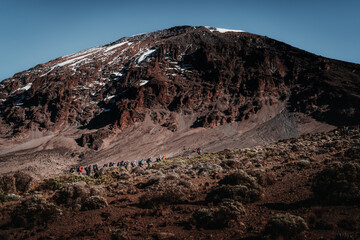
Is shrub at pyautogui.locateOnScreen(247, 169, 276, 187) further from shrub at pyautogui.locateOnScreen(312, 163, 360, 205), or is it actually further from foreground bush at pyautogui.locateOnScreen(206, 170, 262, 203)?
A: shrub at pyautogui.locateOnScreen(312, 163, 360, 205)

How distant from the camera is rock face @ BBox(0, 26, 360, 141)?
217 ft

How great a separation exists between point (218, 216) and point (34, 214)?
6070 millimetres

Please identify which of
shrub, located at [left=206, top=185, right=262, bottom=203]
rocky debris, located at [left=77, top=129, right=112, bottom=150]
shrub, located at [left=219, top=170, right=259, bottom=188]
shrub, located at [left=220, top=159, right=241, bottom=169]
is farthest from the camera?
rocky debris, located at [left=77, top=129, right=112, bottom=150]

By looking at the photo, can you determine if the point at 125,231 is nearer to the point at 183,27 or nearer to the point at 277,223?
the point at 277,223

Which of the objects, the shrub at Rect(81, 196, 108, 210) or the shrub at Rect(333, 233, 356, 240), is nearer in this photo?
the shrub at Rect(333, 233, 356, 240)

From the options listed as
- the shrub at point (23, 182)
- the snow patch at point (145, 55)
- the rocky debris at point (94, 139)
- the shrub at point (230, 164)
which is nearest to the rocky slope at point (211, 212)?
the shrub at point (23, 182)

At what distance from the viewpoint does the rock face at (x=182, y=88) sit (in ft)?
217

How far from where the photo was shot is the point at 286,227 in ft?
17.9

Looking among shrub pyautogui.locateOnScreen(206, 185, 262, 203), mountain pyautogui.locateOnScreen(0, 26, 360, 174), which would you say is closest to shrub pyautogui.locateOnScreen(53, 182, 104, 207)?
shrub pyautogui.locateOnScreen(206, 185, 262, 203)

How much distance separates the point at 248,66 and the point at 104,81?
50.9m

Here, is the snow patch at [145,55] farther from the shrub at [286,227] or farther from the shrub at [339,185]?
the shrub at [286,227]

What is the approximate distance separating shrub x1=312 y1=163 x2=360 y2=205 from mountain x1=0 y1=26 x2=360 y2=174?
143 ft

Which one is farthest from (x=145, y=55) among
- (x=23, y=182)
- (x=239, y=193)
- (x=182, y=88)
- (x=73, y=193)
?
(x=239, y=193)

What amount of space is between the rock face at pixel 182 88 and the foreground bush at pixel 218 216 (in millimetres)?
54635
